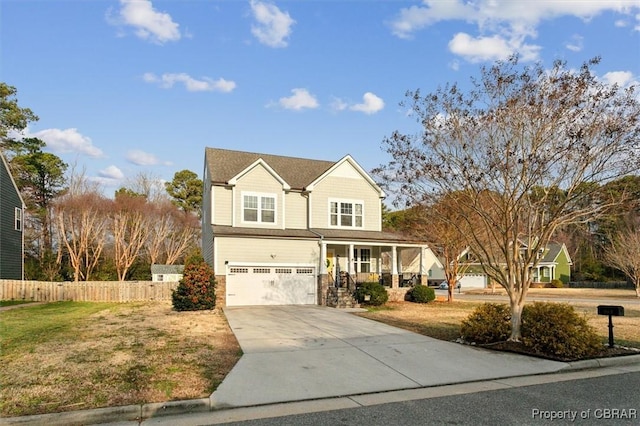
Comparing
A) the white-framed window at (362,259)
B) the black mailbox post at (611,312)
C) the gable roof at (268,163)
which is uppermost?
the gable roof at (268,163)

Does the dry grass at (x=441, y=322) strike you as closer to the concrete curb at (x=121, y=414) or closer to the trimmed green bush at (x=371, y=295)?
the trimmed green bush at (x=371, y=295)

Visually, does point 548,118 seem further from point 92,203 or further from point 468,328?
point 92,203

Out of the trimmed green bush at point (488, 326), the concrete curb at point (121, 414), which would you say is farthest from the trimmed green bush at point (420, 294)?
the concrete curb at point (121, 414)

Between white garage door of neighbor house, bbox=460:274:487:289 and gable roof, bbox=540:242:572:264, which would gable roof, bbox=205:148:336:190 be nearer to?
white garage door of neighbor house, bbox=460:274:487:289

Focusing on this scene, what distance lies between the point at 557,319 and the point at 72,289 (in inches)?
950

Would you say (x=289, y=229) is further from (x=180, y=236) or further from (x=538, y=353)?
(x=180, y=236)

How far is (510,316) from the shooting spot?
37.0ft

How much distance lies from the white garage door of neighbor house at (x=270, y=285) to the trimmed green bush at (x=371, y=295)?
7.81 feet

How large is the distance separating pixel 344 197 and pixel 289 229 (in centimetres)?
367

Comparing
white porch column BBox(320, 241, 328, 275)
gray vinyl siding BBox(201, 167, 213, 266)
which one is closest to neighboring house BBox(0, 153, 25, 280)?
gray vinyl siding BBox(201, 167, 213, 266)

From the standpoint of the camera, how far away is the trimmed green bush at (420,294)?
23.3m

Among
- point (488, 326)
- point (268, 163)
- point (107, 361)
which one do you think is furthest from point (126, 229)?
point (488, 326)

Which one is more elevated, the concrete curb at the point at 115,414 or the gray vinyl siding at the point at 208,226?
the gray vinyl siding at the point at 208,226

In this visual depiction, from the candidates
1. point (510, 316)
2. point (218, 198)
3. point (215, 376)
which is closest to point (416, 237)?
point (218, 198)
